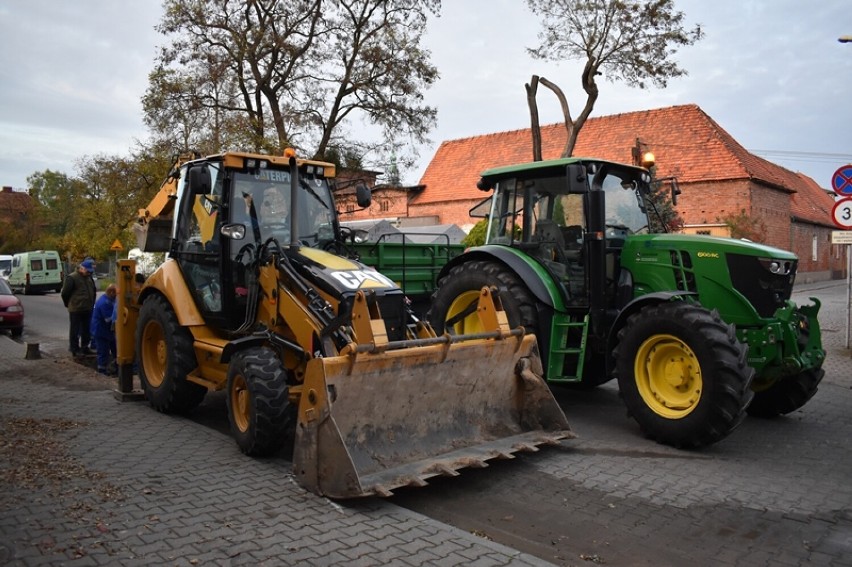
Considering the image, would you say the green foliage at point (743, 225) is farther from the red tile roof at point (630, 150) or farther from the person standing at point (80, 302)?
the person standing at point (80, 302)

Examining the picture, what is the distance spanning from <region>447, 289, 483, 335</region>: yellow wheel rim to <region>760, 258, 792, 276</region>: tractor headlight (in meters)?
2.97

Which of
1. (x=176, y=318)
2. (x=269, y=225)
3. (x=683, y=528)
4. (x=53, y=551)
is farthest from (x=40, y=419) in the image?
(x=683, y=528)

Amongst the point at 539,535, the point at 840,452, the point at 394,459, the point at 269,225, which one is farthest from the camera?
the point at 269,225

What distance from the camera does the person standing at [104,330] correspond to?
10422mm

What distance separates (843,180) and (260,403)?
10.5 meters

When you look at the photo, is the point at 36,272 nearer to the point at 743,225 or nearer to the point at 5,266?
the point at 5,266

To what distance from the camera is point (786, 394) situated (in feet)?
24.1

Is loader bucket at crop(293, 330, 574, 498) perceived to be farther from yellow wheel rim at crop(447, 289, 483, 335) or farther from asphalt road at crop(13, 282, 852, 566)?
yellow wheel rim at crop(447, 289, 483, 335)

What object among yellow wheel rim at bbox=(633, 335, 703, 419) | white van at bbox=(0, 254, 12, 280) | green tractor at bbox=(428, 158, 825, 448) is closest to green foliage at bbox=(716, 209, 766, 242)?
green tractor at bbox=(428, 158, 825, 448)

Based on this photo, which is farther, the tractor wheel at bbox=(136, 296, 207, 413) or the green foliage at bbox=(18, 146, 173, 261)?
the green foliage at bbox=(18, 146, 173, 261)

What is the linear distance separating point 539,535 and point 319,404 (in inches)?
66.3

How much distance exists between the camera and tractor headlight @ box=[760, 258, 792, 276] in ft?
21.8

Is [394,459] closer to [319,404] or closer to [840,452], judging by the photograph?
[319,404]

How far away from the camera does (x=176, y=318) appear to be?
7258 mm
